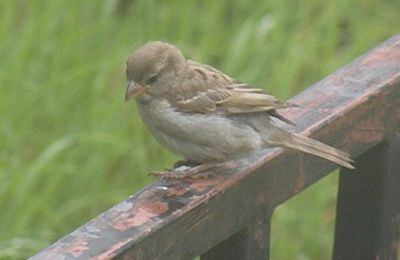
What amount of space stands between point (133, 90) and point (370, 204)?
29.4 inches

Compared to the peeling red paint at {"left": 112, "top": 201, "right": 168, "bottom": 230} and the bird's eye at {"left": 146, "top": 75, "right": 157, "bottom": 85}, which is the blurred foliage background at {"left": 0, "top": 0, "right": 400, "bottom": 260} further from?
the peeling red paint at {"left": 112, "top": 201, "right": 168, "bottom": 230}

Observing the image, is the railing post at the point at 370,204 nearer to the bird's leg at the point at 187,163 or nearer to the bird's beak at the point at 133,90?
the bird's leg at the point at 187,163

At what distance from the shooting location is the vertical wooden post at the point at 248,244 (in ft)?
8.40

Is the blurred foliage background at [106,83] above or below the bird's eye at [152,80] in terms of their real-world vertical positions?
below

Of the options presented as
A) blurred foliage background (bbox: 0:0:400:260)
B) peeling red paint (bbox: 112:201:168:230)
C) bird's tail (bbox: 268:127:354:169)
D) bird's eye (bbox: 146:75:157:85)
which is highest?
bird's eye (bbox: 146:75:157:85)

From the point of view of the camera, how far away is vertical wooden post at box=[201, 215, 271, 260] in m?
2.56

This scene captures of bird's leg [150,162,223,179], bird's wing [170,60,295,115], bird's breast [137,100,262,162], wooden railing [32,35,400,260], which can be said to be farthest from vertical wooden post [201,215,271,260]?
bird's wing [170,60,295,115]

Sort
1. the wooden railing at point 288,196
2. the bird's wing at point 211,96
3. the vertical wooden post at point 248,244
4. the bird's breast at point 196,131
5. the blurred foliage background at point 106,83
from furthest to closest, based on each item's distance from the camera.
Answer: the blurred foliage background at point 106,83 < the bird's wing at point 211,96 < the bird's breast at point 196,131 < the vertical wooden post at point 248,244 < the wooden railing at point 288,196

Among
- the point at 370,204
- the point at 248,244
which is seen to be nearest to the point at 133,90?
the point at 370,204

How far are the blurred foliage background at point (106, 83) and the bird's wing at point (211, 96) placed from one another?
46.6 inches

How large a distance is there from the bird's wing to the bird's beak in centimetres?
8

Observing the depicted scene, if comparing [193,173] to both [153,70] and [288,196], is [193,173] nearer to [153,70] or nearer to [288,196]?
[288,196]

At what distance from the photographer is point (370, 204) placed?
3.00 meters

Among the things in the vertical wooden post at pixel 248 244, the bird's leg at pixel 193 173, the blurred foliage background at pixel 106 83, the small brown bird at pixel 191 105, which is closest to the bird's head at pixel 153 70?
the small brown bird at pixel 191 105
